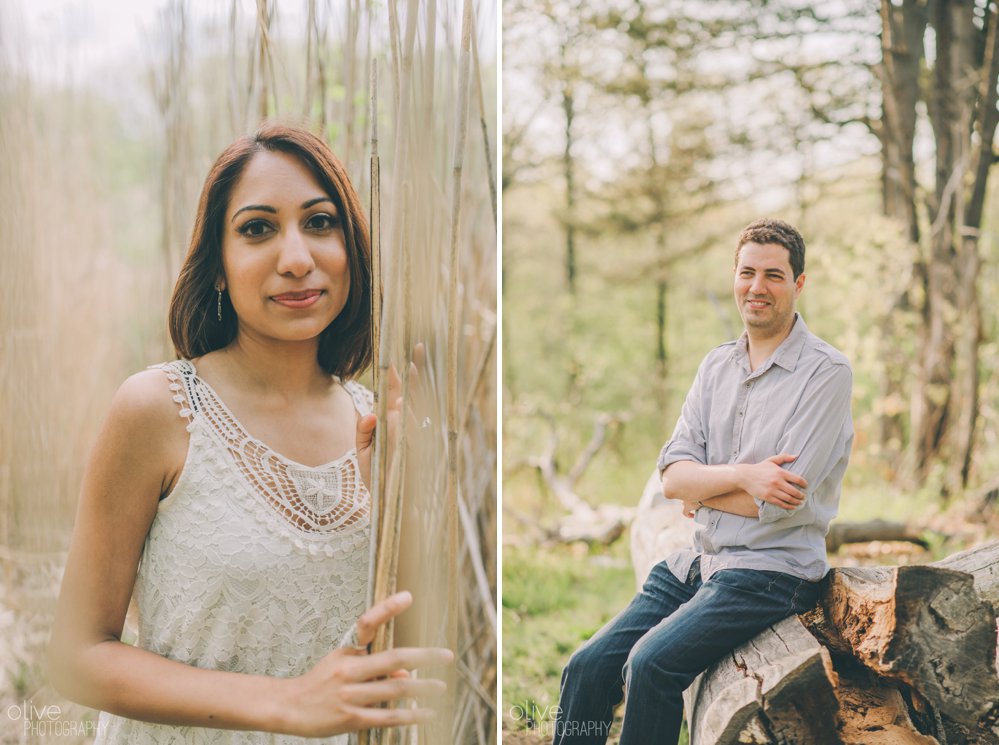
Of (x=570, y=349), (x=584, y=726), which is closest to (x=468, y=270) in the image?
(x=584, y=726)

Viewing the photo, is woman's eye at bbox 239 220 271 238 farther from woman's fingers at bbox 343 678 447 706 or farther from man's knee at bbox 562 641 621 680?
man's knee at bbox 562 641 621 680

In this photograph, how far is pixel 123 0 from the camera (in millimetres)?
2250

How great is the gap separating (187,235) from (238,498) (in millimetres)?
819

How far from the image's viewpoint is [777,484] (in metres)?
1.41

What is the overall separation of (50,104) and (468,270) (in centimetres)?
134

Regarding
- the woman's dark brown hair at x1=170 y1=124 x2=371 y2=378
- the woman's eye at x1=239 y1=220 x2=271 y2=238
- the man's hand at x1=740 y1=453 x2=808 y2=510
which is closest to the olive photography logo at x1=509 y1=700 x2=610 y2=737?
the man's hand at x1=740 y1=453 x2=808 y2=510

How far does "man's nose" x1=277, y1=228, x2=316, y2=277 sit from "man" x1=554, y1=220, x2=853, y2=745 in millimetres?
731

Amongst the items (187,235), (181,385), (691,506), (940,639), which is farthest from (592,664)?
(187,235)

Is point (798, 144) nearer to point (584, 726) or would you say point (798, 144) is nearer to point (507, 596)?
point (507, 596)

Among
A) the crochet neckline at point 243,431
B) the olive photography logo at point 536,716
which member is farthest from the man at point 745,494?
the crochet neckline at point 243,431

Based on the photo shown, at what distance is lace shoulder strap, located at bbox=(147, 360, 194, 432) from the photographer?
1.16m

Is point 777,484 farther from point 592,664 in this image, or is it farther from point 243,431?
point 243,431

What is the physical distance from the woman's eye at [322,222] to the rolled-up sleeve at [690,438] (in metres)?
0.71

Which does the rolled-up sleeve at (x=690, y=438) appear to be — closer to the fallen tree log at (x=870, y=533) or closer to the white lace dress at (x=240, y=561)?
the white lace dress at (x=240, y=561)
